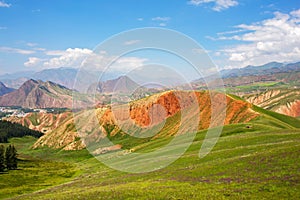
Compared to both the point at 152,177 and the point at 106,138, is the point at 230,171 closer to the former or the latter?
the point at 152,177

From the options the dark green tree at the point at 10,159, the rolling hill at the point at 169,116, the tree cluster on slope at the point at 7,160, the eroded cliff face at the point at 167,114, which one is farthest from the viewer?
the eroded cliff face at the point at 167,114

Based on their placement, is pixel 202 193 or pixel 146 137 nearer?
pixel 202 193

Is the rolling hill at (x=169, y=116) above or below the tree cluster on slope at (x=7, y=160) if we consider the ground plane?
above

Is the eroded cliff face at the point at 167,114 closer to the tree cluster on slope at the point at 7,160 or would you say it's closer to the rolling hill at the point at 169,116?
the rolling hill at the point at 169,116

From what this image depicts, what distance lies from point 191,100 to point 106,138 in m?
59.3

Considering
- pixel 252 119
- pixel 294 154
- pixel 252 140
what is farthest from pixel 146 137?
pixel 294 154

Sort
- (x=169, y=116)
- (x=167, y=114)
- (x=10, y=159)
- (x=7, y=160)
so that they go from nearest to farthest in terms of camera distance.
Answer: (x=7, y=160) → (x=10, y=159) → (x=169, y=116) → (x=167, y=114)

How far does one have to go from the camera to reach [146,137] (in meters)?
153

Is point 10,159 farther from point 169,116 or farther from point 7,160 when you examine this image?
point 169,116

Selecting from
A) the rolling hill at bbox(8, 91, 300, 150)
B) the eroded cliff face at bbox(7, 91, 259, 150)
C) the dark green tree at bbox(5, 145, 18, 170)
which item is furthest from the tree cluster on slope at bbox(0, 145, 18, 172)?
the eroded cliff face at bbox(7, 91, 259, 150)

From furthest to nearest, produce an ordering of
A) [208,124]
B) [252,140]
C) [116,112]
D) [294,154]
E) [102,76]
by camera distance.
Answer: [116,112]
[208,124]
[252,140]
[294,154]
[102,76]

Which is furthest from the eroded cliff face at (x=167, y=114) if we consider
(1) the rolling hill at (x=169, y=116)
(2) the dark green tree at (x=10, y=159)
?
(2) the dark green tree at (x=10, y=159)

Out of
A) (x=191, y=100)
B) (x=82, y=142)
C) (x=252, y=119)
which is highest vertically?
(x=191, y=100)

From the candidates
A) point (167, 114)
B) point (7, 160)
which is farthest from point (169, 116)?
point (7, 160)
